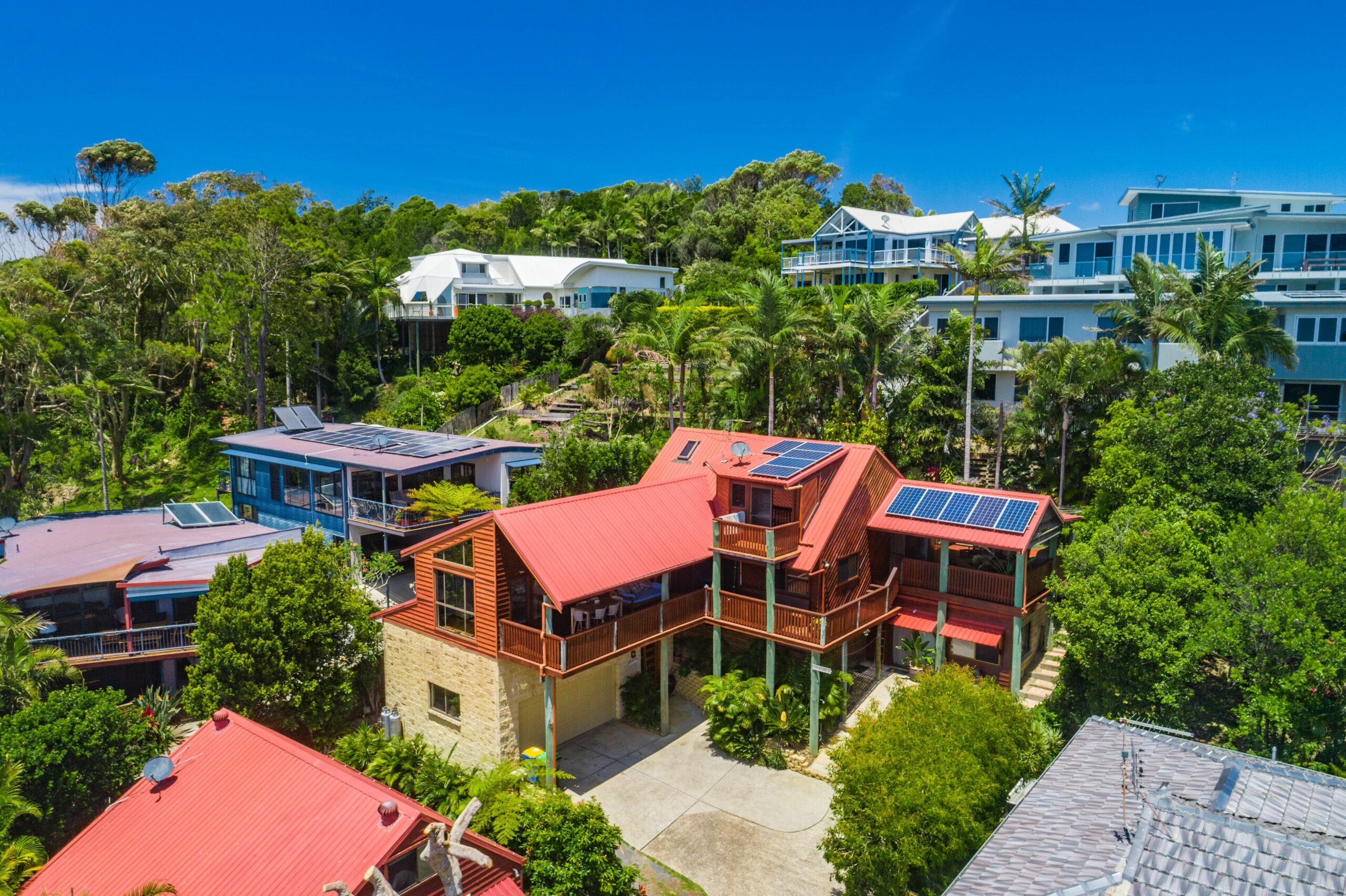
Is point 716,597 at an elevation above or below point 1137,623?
below

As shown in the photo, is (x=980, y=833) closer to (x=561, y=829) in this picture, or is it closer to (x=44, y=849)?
(x=561, y=829)

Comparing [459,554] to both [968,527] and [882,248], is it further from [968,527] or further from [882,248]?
[882,248]

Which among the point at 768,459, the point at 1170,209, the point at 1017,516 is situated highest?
the point at 1170,209

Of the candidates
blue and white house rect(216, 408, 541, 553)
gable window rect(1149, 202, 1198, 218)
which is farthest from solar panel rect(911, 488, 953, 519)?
gable window rect(1149, 202, 1198, 218)

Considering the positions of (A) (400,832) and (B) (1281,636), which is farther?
(B) (1281,636)

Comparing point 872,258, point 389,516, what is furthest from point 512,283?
point 389,516

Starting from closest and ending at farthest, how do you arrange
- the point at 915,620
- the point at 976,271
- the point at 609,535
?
the point at 609,535 → the point at 915,620 → the point at 976,271

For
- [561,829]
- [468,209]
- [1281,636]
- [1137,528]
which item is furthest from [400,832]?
[468,209]
